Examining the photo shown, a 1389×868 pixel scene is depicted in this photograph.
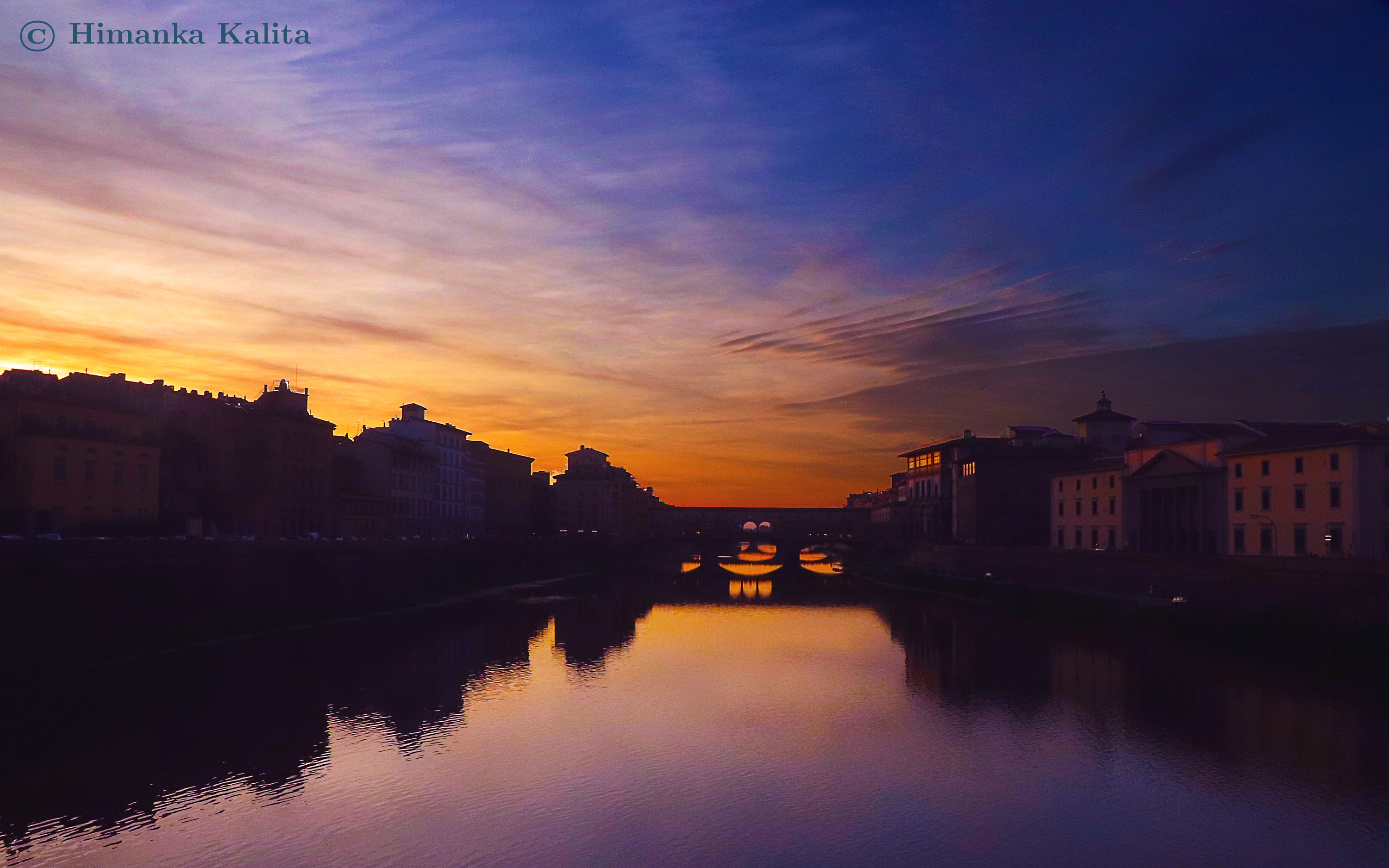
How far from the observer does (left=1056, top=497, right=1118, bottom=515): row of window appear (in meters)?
72.2

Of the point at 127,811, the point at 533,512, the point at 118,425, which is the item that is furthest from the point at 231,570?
the point at 533,512

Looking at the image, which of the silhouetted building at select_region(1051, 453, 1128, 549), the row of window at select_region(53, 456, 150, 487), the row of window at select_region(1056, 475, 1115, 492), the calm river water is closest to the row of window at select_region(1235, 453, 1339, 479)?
the calm river water

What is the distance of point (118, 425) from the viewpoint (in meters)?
54.8

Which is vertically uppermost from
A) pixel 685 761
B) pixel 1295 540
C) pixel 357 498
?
pixel 357 498

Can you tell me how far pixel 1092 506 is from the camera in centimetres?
7550

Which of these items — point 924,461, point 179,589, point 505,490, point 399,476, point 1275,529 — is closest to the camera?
point 179,589

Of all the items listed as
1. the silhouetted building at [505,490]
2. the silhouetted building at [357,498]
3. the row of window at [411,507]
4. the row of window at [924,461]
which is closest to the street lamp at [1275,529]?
the row of window at [924,461]

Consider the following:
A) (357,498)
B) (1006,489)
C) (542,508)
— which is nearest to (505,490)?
(542,508)

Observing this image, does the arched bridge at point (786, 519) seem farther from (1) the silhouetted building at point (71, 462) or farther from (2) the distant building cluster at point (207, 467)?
(1) the silhouetted building at point (71, 462)

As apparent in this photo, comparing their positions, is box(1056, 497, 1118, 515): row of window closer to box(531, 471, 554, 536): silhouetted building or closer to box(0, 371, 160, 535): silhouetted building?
box(0, 371, 160, 535): silhouetted building

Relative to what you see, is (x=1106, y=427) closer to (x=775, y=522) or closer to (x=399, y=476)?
(x=775, y=522)

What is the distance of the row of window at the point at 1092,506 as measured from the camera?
7219cm

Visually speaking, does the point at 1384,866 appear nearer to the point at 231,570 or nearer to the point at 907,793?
the point at 907,793

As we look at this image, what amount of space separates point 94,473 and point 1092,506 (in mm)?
63304
